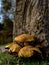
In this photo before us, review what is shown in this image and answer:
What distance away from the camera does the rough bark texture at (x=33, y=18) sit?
6.17 metres

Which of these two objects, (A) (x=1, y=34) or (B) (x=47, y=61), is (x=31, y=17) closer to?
(B) (x=47, y=61)

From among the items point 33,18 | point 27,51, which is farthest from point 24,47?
point 33,18

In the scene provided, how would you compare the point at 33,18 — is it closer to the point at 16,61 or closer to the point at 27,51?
the point at 27,51

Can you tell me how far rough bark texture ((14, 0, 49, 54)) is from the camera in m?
6.17

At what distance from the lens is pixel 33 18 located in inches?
251

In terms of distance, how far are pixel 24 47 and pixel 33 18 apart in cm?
85

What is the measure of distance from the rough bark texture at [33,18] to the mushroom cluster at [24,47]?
0.24 meters

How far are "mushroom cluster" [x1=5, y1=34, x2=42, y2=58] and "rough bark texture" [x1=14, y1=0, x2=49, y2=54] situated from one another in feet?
0.79

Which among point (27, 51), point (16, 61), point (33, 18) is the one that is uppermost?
point (33, 18)

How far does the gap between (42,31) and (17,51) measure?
787mm

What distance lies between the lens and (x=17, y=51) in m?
5.97

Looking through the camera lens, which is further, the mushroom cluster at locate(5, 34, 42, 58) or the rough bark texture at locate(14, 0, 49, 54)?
the rough bark texture at locate(14, 0, 49, 54)

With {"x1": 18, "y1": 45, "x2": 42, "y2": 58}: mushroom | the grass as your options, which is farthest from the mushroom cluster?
the grass

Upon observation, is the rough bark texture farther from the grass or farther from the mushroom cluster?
the grass
